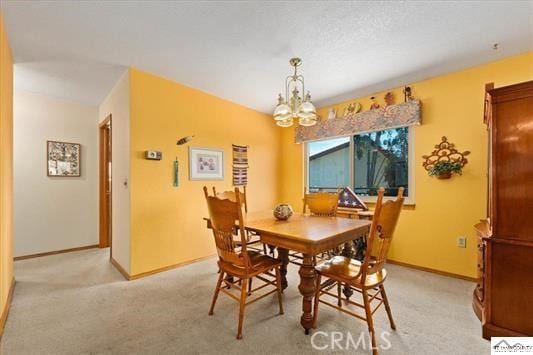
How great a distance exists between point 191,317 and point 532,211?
2.61 metres

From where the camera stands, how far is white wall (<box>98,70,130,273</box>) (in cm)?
284

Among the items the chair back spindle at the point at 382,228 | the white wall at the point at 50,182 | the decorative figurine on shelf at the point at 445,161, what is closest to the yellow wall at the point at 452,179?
the decorative figurine on shelf at the point at 445,161

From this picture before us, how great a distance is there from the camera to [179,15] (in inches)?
75.0

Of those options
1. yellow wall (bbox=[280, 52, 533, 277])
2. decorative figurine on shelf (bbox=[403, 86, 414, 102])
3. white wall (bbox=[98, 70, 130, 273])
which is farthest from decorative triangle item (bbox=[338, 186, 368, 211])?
white wall (bbox=[98, 70, 130, 273])

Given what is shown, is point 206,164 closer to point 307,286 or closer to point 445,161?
point 307,286

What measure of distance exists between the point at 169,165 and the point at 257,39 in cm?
188

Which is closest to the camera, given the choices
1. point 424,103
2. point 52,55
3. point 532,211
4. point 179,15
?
point 532,211

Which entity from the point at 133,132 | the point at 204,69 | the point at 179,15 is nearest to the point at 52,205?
the point at 133,132

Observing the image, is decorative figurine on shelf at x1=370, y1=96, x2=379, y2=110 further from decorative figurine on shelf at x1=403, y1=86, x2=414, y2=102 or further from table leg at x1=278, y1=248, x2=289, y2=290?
table leg at x1=278, y1=248, x2=289, y2=290

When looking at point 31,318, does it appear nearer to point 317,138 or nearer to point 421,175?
point 317,138

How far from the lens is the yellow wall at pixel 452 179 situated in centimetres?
262

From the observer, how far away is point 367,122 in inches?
137
